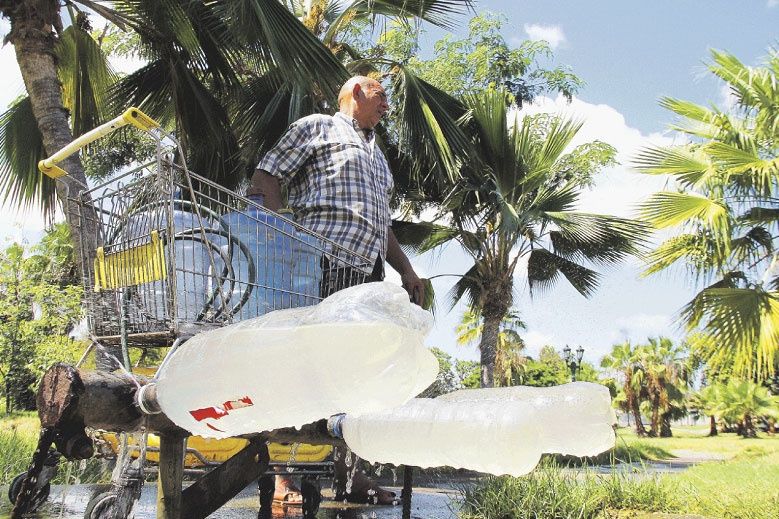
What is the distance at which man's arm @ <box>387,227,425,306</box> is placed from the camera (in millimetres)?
3379

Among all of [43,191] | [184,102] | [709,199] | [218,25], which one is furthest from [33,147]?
[709,199]

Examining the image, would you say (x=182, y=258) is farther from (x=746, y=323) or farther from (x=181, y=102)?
(x=746, y=323)

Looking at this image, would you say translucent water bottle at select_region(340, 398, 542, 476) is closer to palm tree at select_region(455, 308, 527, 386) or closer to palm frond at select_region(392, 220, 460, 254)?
palm frond at select_region(392, 220, 460, 254)

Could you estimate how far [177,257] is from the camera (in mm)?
2402

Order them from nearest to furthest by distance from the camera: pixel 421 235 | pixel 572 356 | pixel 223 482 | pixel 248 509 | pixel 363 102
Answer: pixel 223 482 → pixel 363 102 → pixel 248 509 → pixel 421 235 → pixel 572 356

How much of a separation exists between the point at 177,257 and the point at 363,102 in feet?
3.73

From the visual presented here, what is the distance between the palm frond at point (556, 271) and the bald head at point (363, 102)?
898 cm

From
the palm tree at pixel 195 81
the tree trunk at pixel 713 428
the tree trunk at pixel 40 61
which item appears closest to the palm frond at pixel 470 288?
the palm tree at pixel 195 81

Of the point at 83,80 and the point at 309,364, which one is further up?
the point at 83,80

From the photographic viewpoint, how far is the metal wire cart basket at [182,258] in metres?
2.34

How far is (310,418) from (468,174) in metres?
8.57

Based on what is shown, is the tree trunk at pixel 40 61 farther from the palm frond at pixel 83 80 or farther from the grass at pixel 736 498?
the grass at pixel 736 498

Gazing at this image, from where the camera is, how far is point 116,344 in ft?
8.81

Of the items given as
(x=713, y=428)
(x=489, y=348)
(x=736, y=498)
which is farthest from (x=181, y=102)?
(x=713, y=428)
